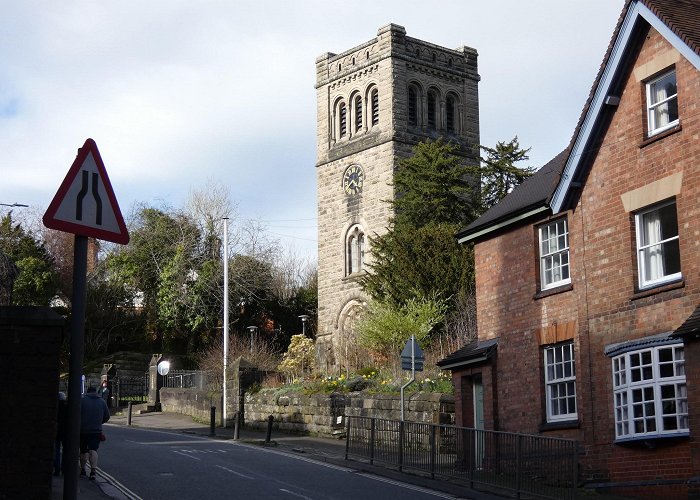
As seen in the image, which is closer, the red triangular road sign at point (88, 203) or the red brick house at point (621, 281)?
the red triangular road sign at point (88, 203)

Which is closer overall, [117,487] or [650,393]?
[117,487]

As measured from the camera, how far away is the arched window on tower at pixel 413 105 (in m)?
63.0

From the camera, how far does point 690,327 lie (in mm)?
17391

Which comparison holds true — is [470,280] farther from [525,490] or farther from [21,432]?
[21,432]

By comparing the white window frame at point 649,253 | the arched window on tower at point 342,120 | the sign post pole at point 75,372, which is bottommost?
the sign post pole at point 75,372

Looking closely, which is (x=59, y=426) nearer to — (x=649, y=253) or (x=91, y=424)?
(x=91, y=424)

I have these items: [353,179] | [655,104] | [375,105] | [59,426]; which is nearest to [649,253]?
[655,104]

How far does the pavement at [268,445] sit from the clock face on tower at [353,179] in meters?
22.2

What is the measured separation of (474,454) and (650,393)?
324 centimetres

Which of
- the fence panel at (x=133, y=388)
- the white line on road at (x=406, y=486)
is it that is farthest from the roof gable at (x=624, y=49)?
the fence panel at (x=133, y=388)

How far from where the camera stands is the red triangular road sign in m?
7.52

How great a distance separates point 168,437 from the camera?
98.7ft

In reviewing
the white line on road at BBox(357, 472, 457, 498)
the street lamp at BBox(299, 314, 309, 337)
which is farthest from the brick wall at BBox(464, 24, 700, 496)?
the street lamp at BBox(299, 314, 309, 337)

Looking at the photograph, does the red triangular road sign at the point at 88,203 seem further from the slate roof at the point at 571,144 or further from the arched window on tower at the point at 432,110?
the arched window on tower at the point at 432,110
